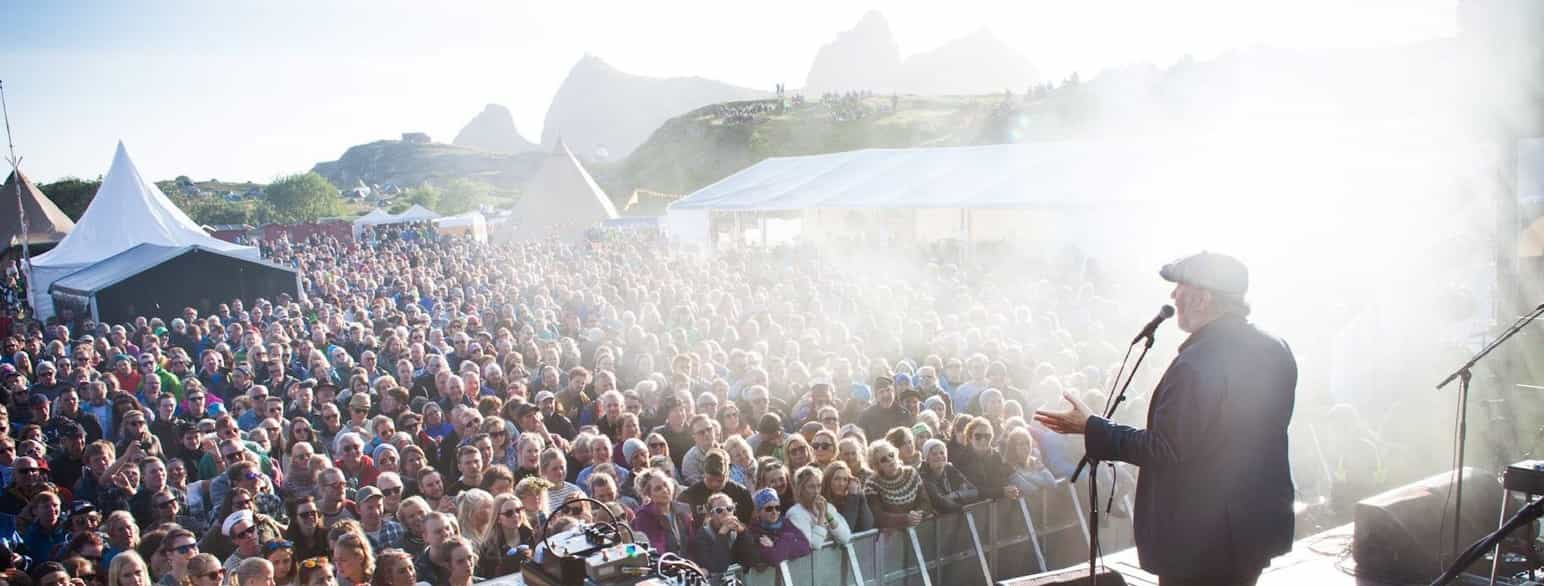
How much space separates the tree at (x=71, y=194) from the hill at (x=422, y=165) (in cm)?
4779

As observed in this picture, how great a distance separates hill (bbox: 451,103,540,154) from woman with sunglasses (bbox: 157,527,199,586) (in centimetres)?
18106

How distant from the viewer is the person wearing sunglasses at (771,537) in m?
4.71

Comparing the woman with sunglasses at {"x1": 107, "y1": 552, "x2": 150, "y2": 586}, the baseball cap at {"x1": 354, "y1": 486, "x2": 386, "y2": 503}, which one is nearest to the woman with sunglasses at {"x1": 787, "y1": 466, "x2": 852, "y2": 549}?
the baseball cap at {"x1": 354, "y1": 486, "x2": 386, "y2": 503}

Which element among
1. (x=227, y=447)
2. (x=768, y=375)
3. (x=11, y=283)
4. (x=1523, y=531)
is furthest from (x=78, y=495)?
(x=11, y=283)

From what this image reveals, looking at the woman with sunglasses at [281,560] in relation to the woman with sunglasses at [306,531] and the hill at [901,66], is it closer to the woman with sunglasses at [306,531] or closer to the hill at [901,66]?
the woman with sunglasses at [306,531]

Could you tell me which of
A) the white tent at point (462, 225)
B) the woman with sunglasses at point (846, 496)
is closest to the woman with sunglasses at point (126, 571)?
the woman with sunglasses at point (846, 496)

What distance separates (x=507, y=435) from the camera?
6.18 m

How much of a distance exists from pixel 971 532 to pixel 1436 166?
667cm

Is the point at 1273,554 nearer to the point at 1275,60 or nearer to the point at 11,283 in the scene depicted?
the point at 1275,60

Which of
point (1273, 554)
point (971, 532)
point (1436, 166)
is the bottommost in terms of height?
point (971, 532)

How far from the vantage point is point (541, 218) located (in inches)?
1485

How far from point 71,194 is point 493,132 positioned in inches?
5187

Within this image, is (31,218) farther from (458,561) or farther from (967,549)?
(967,549)

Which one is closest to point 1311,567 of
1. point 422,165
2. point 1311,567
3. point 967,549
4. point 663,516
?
point 1311,567
